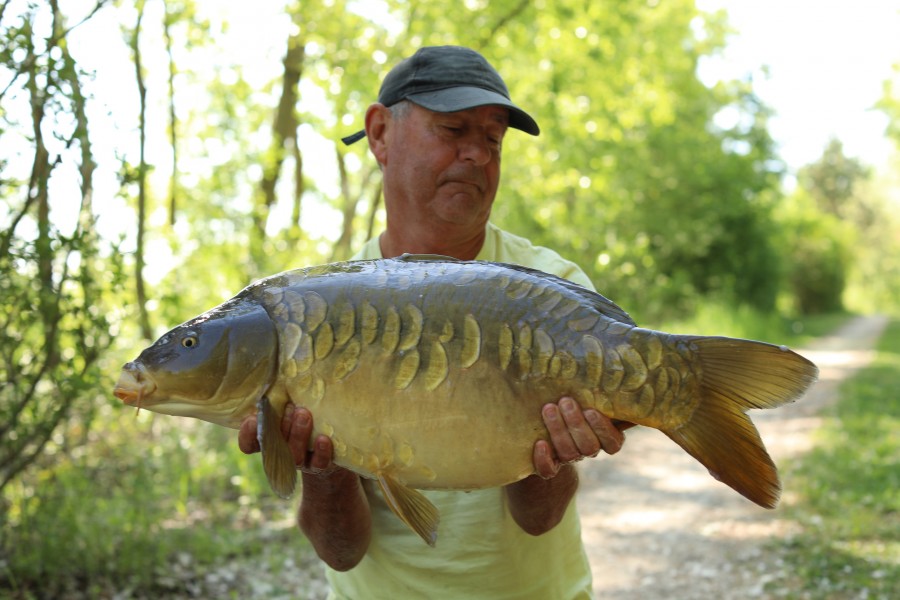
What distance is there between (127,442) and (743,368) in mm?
5150

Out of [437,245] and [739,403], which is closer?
[739,403]

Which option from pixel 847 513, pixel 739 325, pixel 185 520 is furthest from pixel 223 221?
pixel 739 325

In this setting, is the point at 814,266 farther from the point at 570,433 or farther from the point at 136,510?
the point at 570,433

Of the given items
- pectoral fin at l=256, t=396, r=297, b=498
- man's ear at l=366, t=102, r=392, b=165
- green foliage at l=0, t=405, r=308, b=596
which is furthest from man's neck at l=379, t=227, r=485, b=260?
green foliage at l=0, t=405, r=308, b=596

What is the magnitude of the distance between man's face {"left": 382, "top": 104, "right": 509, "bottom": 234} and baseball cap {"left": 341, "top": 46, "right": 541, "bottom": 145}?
0.15ft

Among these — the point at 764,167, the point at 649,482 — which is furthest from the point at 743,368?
the point at 764,167

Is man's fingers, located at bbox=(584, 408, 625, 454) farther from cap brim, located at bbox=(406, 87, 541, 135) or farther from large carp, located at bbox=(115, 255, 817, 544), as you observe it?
cap brim, located at bbox=(406, 87, 541, 135)

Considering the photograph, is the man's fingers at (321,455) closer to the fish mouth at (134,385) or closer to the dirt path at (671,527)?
the fish mouth at (134,385)

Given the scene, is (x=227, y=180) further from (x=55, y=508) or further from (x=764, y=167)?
(x=764, y=167)

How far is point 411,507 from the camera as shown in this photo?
192 centimetres

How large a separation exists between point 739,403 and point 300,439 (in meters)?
0.92

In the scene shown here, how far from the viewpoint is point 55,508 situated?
15.3 ft

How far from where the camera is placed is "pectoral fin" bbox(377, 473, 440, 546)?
1.87 metres

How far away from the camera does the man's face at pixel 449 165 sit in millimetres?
2418
